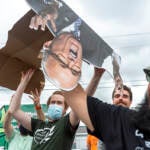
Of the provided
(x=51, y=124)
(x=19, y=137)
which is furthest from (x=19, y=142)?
(x=51, y=124)

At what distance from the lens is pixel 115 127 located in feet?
6.54

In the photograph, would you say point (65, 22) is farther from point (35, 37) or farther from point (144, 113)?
point (35, 37)

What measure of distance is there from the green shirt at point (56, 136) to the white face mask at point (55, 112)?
0.52 feet

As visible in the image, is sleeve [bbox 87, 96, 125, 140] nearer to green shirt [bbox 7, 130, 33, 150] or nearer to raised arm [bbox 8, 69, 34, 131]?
raised arm [bbox 8, 69, 34, 131]

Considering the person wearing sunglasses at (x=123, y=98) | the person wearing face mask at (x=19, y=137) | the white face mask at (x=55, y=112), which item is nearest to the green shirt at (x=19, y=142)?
the person wearing face mask at (x=19, y=137)

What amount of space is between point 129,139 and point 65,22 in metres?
0.66

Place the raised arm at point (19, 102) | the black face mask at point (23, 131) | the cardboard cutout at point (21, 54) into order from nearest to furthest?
the cardboard cutout at point (21, 54)
the raised arm at point (19, 102)
the black face mask at point (23, 131)

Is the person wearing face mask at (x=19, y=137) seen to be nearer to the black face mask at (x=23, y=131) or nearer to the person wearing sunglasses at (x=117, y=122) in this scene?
the black face mask at (x=23, y=131)

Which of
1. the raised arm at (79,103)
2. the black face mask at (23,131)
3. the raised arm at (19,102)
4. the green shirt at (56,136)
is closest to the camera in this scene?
the raised arm at (79,103)

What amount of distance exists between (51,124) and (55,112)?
200 mm

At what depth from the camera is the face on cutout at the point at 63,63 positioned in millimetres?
1959

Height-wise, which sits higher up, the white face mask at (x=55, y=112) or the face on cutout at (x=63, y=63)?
the white face mask at (x=55, y=112)

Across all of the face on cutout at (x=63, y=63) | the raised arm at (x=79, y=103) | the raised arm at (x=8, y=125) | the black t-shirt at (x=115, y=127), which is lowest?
the black t-shirt at (x=115, y=127)

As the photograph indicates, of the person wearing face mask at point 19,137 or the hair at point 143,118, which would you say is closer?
the hair at point 143,118
